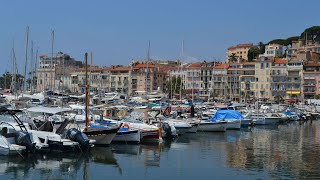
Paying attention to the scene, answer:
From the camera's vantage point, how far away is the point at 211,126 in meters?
50.5

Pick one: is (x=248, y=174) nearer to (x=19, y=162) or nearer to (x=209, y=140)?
(x=19, y=162)

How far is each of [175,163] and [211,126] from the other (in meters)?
22.0

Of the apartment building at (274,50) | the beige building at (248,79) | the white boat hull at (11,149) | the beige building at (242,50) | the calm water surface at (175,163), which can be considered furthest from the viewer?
the beige building at (242,50)

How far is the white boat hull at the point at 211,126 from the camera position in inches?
1973

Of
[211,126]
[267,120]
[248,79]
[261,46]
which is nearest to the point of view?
[211,126]

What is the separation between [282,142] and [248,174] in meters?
18.4

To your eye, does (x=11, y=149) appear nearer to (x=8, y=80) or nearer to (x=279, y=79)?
(x=8, y=80)

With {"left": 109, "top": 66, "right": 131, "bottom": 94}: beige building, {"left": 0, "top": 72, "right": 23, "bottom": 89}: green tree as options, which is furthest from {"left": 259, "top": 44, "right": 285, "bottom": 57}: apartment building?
{"left": 0, "top": 72, "right": 23, "bottom": 89}: green tree

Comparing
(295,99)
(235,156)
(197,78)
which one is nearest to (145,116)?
(235,156)

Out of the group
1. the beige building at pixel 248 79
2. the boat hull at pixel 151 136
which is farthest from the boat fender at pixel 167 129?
the beige building at pixel 248 79

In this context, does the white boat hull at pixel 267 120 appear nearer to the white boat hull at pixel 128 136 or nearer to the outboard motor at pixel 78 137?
the white boat hull at pixel 128 136

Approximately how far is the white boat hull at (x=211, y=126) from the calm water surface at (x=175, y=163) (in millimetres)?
10963

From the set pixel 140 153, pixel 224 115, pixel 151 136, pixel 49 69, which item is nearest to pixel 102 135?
pixel 140 153

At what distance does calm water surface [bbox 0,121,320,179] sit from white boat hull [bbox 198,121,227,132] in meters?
11.0
